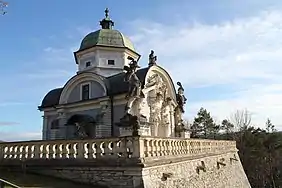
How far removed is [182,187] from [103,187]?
14.2ft

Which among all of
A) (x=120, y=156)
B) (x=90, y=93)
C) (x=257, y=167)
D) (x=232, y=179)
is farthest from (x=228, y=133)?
(x=120, y=156)

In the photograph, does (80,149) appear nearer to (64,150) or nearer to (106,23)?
(64,150)

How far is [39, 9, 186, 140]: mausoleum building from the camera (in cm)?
2177

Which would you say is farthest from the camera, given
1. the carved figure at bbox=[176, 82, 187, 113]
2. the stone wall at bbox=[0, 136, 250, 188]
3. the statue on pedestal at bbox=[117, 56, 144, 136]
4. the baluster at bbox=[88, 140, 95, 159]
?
the carved figure at bbox=[176, 82, 187, 113]

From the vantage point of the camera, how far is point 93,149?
9789mm

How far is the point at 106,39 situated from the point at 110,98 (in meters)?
8.71

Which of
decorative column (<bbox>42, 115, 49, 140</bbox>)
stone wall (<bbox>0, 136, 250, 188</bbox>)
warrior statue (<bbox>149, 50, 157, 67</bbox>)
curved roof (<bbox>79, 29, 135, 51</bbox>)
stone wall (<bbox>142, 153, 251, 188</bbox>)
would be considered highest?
curved roof (<bbox>79, 29, 135, 51</bbox>)

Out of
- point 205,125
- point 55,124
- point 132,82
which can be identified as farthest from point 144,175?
point 205,125

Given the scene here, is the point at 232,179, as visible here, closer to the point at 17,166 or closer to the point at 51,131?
the point at 51,131

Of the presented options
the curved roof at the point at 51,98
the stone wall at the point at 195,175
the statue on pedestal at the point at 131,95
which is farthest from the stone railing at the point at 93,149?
the curved roof at the point at 51,98

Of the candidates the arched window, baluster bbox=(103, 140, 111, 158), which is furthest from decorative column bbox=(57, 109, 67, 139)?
baluster bbox=(103, 140, 111, 158)

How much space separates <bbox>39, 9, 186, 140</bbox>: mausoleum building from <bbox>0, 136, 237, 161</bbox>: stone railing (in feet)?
26.9

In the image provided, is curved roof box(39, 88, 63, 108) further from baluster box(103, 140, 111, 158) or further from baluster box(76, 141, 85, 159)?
baluster box(103, 140, 111, 158)

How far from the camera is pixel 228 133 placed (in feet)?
169
